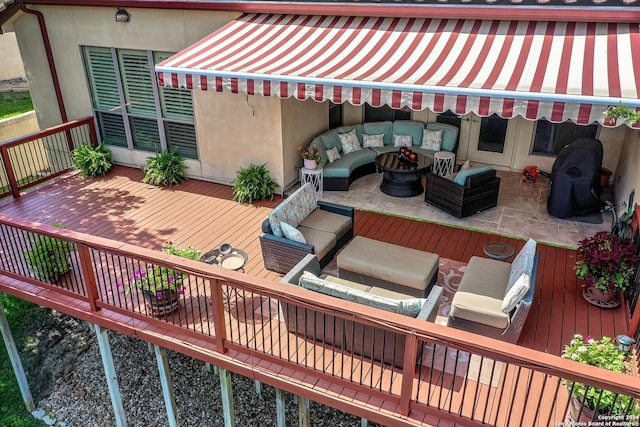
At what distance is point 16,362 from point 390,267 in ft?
29.2

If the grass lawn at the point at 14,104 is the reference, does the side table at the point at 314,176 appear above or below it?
above

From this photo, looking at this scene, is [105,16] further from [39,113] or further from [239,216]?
[239,216]

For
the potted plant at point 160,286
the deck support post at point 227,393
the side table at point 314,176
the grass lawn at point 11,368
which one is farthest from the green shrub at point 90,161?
the deck support post at point 227,393

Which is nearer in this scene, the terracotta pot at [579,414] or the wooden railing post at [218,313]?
the terracotta pot at [579,414]

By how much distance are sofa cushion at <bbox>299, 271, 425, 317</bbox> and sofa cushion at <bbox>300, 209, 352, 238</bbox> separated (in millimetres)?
2501

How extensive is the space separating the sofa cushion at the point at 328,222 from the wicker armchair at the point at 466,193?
9.17 feet

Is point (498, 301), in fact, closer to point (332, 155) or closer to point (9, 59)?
point (332, 155)

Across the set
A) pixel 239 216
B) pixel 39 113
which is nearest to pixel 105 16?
pixel 39 113

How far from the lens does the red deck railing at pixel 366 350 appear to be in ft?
19.0

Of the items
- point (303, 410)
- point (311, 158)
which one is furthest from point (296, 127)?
point (303, 410)

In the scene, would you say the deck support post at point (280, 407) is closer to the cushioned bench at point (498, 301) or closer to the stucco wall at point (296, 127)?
the cushioned bench at point (498, 301)

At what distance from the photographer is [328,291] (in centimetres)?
746

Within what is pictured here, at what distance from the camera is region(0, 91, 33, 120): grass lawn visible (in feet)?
97.9

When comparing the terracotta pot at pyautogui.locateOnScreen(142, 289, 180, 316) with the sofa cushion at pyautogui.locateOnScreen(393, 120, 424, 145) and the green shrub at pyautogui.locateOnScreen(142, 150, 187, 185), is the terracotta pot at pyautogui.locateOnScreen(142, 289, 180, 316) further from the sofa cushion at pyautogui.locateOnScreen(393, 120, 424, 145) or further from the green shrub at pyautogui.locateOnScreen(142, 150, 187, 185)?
the sofa cushion at pyautogui.locateOnScreen(393, 120, 424, 145)
